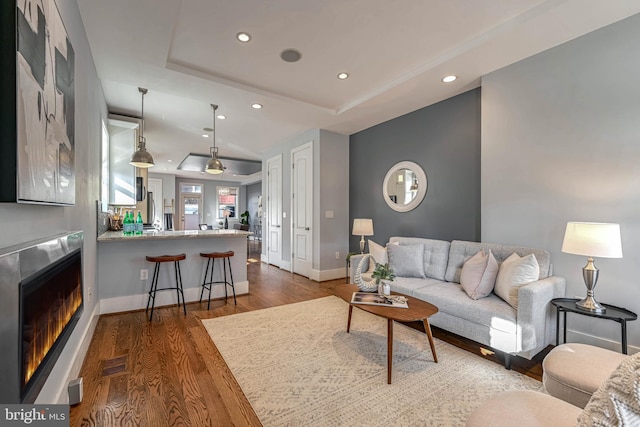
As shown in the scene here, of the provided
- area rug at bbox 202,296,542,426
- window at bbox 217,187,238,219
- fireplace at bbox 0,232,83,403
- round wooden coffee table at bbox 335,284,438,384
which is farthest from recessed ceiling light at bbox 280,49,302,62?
window at bbox 217,187,238,219

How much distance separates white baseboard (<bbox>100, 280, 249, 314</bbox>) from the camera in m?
3.34

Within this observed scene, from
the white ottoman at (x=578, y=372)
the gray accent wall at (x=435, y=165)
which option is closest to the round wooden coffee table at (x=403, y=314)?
the white ottoman at (x=578, y=372)

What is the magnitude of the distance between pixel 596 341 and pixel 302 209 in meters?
4.23

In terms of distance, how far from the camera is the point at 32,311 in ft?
3.73

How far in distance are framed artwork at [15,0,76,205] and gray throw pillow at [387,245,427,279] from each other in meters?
3.08

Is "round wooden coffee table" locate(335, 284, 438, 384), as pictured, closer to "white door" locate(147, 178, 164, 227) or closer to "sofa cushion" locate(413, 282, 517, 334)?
"sofa cushion" locate(413, 282, 517, 334)

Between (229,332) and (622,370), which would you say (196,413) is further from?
(622,370)

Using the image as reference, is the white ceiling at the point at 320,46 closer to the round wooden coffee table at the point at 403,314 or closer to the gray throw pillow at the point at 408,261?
the gray throw pillow at the point at 408,261

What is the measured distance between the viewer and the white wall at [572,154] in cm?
223

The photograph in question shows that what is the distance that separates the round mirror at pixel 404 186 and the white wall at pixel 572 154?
966mm

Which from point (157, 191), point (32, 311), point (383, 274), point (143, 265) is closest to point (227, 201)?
point (157, 191)

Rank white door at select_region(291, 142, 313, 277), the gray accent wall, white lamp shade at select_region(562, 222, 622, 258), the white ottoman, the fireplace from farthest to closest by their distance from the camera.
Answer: white door at select_region(291, 142, 313, 277), the gray accent wall, white lamp shade at select_region(562, 222, 622, 258), the white ottoman, the fireplace

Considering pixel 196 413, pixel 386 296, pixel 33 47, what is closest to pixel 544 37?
pixel 386 296

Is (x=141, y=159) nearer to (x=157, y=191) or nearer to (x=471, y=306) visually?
(x=471, y=306)
